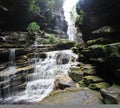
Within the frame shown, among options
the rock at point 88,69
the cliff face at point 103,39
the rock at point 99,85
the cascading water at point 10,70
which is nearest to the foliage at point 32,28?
the cascading water at point 10,70

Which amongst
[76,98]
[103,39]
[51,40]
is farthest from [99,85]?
[51,40]

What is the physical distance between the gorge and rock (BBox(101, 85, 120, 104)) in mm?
16

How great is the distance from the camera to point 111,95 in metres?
3.24

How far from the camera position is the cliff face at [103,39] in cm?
384

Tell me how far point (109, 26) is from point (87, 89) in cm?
152

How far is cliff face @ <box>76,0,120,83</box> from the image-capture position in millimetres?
3838

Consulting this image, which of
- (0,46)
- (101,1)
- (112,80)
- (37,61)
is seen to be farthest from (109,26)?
(0,46)

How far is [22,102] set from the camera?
3389 millimetres

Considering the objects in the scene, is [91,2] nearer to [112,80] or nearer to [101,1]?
[101,1]

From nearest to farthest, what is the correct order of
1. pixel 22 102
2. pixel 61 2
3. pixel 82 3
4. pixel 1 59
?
1. pixel 22 102
2. pixel 61 2
3. pixel 1 59
4. pixel 82 3

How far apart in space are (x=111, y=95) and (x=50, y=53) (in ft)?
7.86

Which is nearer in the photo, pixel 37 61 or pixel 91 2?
pixel 37 61

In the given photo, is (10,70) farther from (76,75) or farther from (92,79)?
(92,79)

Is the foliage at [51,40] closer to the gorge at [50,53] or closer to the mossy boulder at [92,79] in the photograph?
the gorge at [50,53]
